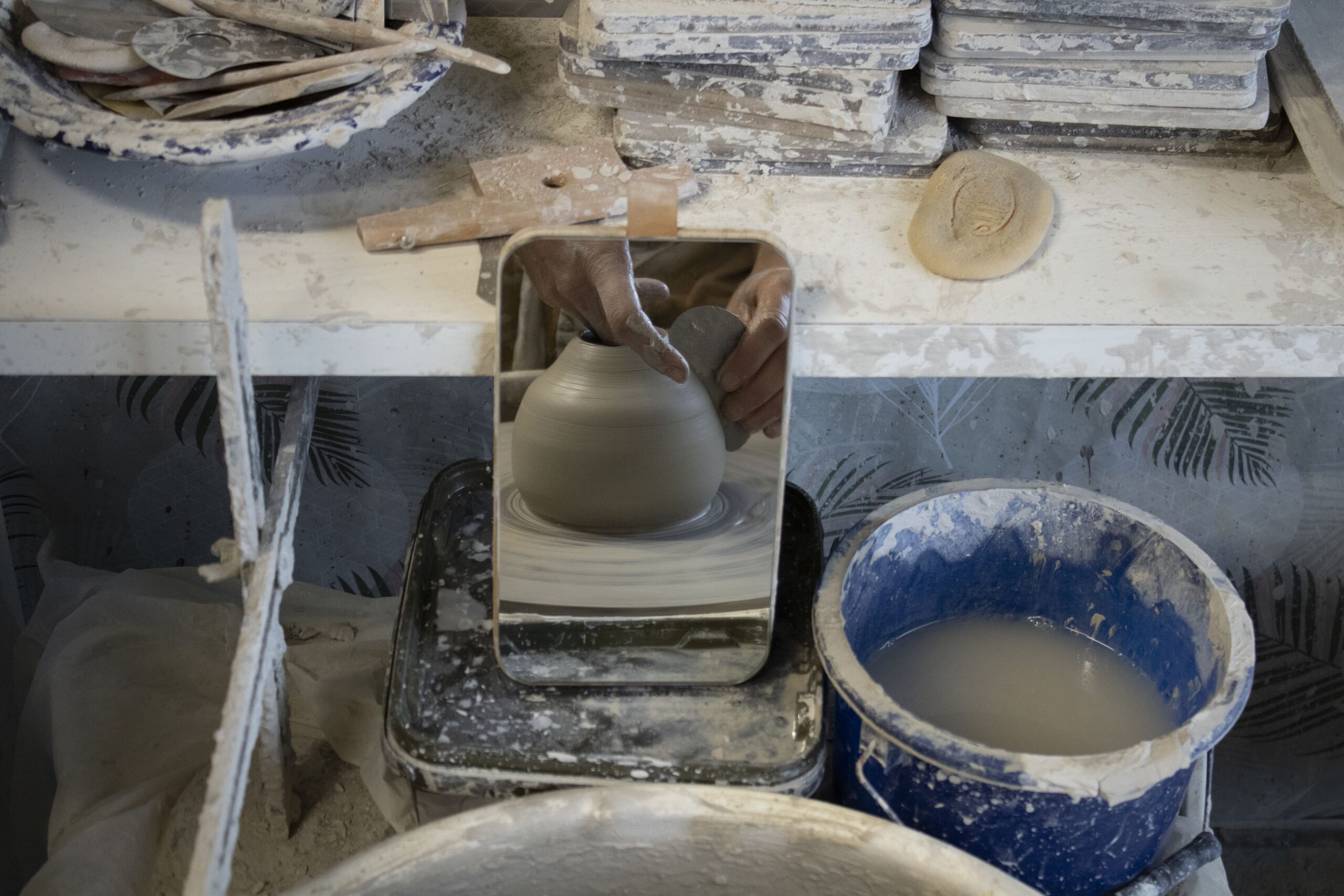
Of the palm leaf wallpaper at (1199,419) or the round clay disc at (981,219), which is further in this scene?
the palm leaf wallpaper at (1199,419)

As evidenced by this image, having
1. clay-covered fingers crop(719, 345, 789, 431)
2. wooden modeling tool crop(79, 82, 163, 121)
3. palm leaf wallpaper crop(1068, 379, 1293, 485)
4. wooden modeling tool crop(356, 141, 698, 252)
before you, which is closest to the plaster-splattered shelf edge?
clay-covered fingers crop(719, 345, 789, 431)

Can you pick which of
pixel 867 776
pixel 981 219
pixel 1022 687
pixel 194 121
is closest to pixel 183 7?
pixel 194 121

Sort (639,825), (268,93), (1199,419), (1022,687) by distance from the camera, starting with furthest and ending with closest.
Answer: (1199,419) → (1022,687) → (268,93) → (639,825)

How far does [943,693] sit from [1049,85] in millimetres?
644

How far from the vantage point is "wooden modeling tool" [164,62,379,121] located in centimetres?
102

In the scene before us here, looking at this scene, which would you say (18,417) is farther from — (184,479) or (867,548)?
(867,548)

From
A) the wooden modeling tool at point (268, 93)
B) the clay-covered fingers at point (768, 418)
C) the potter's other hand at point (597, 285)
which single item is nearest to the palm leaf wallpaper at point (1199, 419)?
the clay-covered fingers at point (768, 418)

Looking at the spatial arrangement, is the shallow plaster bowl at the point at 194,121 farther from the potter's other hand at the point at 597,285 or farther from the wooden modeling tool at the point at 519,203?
the potter's other hand at the point at 597,285

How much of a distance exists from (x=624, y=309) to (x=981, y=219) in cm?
35

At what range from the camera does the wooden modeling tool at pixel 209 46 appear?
1030 mm

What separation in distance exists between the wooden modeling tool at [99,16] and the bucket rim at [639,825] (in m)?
0.79

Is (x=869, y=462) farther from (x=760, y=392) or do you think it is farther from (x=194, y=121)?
(x=194, y=121)

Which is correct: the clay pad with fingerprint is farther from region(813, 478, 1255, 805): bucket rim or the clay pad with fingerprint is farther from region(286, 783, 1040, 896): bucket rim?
region(286, 783, 1040, 896): bucket rim

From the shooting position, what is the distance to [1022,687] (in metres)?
1.18
